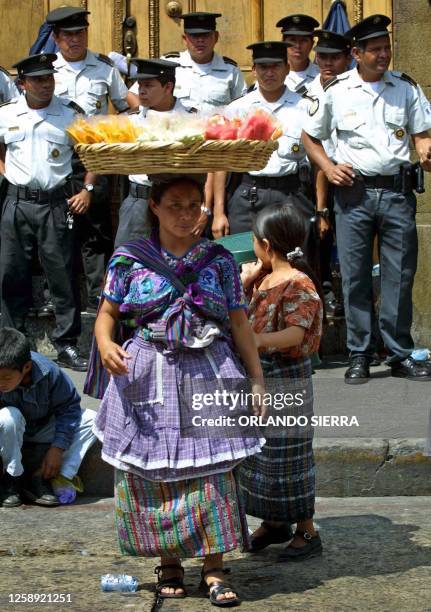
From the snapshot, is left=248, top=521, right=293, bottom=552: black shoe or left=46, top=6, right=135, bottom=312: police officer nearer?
left=248, top=521, right=293, bottom=552: black shoe

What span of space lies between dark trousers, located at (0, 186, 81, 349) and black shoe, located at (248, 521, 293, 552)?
3309 mm

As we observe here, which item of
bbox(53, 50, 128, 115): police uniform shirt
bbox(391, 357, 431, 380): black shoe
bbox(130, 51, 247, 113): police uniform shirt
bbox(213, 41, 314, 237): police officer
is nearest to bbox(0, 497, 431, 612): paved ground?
bbox(391, 357, 431, 380): black shoe

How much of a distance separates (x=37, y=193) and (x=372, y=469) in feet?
10.4

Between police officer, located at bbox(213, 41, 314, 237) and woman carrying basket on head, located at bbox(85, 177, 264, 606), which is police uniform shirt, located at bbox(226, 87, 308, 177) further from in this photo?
woman carrying basket on head, located at bbox(85, 177, 264, 606)

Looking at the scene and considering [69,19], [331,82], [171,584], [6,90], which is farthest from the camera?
[6,90]

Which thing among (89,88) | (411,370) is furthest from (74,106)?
(411,370)

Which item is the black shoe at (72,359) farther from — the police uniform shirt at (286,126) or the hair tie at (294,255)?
the hair tie at (294,255)

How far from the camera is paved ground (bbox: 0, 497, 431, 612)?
16.8ft

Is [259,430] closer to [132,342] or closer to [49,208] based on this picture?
[132,342]

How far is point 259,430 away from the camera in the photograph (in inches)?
207

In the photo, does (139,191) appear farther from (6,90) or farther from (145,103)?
(6,90)

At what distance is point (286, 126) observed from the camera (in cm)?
866

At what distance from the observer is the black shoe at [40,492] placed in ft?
21.9

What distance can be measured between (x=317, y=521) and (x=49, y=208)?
3349mm
